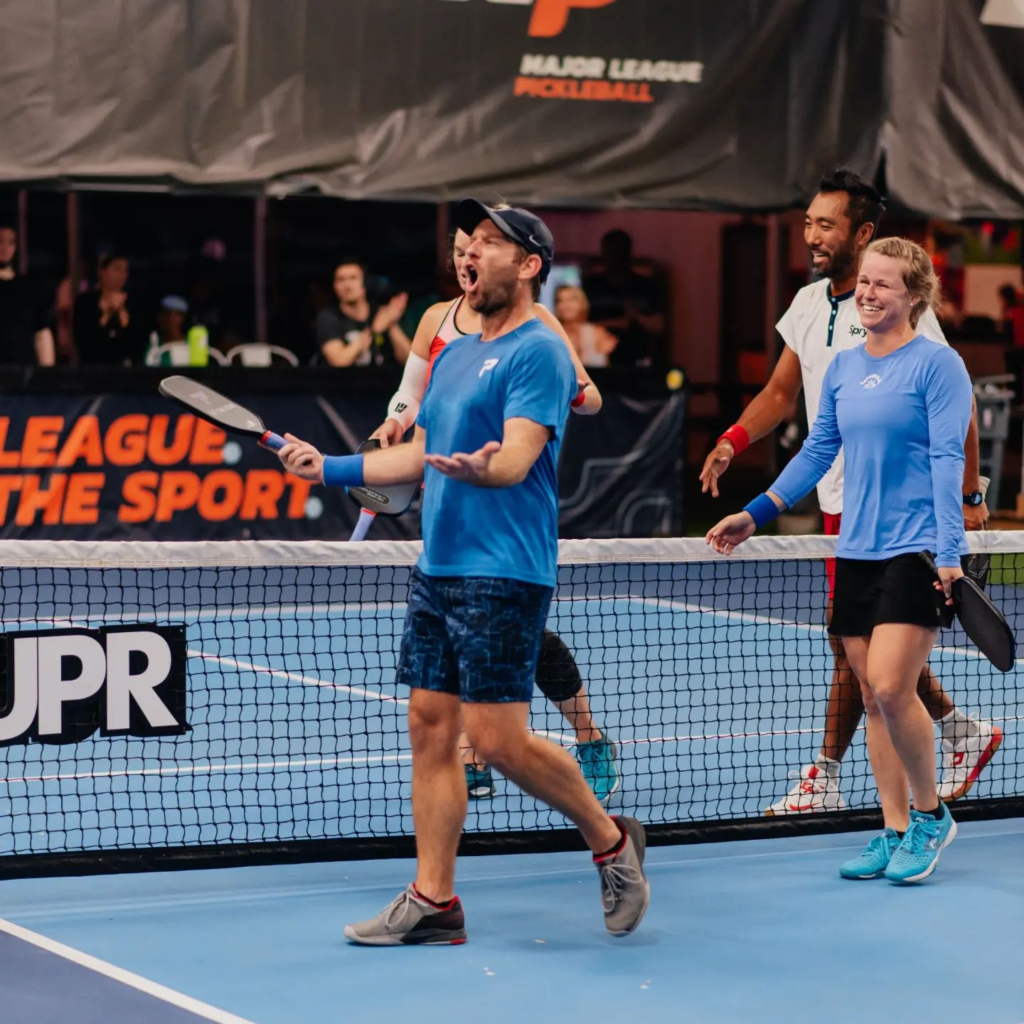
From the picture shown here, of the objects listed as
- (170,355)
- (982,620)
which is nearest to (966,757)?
(982,620)

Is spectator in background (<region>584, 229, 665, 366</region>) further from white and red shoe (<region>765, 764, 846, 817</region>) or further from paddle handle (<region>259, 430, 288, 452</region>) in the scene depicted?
paddle handle (<region>259, 430, 288, 452</region>)

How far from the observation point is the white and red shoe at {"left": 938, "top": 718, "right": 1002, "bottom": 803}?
20.2 feet

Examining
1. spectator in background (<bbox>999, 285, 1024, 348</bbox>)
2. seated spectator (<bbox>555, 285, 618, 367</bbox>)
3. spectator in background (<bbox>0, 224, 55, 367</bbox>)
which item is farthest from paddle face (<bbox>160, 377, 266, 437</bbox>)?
spectator in background (<bbox>999, 285, 1024, 348</bbox>)

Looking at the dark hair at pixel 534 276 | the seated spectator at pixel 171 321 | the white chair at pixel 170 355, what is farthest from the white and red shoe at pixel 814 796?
the seated spectator at pixel 171 321

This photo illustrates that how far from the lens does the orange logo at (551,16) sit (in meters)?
12.0

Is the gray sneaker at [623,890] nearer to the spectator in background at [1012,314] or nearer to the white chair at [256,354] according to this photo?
the white chair at [256,354]

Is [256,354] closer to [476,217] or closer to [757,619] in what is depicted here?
[757,619]

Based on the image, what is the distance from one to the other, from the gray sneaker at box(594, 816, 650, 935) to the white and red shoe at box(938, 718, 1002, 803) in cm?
176

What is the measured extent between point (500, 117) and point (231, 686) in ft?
16.8

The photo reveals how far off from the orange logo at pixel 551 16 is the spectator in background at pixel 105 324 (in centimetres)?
305

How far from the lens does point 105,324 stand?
40.1 feet

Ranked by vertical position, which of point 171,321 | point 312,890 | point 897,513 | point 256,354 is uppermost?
point 171,321

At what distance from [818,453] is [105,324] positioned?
7.73 meters

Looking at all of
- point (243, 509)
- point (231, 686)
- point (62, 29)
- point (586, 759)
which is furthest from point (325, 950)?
point (62, 29)
